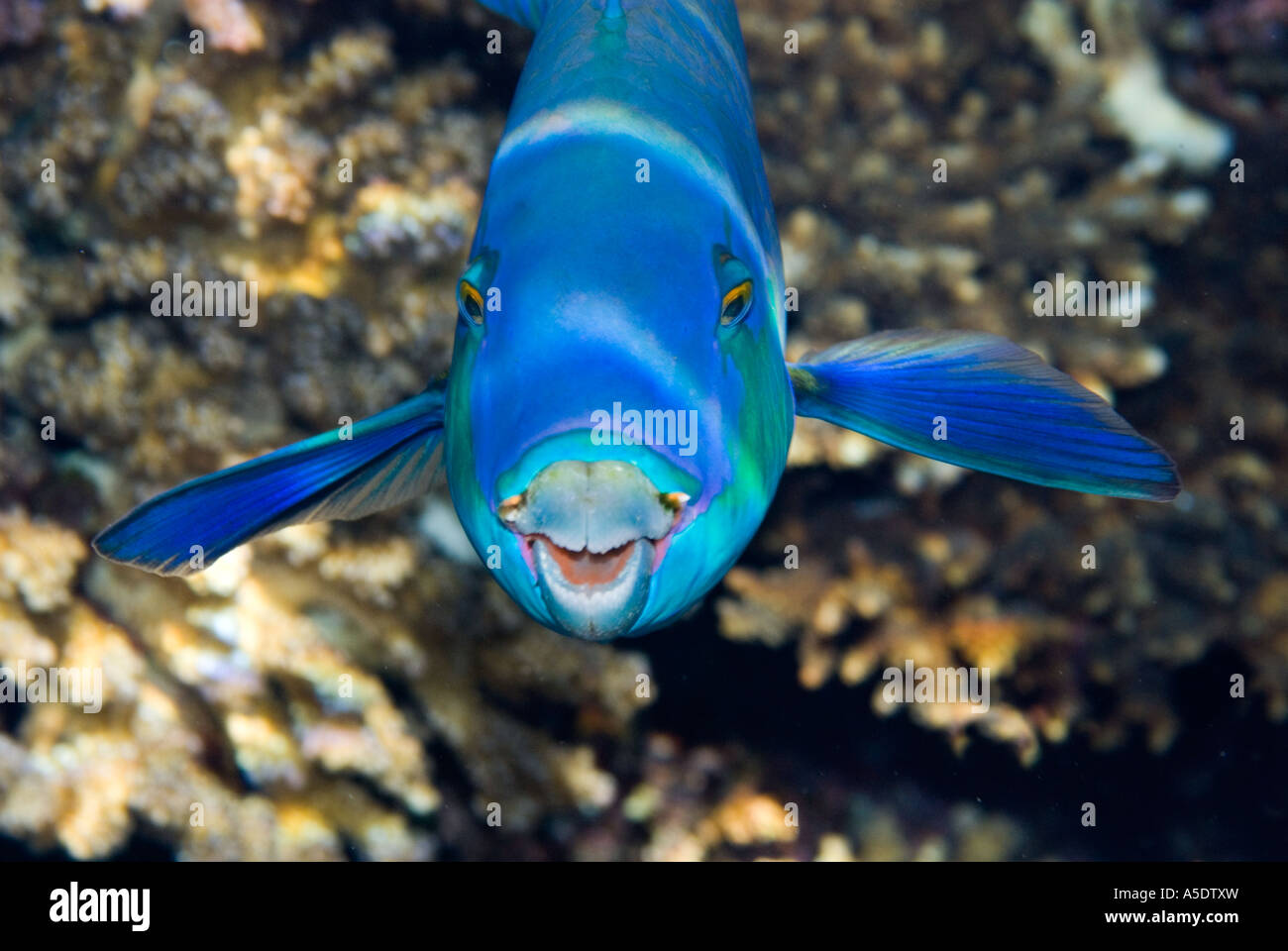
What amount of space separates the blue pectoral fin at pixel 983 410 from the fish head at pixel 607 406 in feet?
1.16

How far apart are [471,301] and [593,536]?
0.59 m

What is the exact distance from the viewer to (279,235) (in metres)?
2.89

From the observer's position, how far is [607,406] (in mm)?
1260

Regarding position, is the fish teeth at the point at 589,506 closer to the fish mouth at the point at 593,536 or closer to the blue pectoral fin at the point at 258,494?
the fish mouth at the point at 593,536

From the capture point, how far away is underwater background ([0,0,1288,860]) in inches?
109

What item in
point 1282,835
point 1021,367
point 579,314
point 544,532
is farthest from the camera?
point 1282,835

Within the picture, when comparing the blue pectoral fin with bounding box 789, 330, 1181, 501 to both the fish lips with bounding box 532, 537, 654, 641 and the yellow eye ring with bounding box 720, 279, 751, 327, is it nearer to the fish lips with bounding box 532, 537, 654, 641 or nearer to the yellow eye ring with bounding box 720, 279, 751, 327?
the yellow eye ring with bounding box 720, 279, 751, 327

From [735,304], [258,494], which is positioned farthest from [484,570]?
[735,304]

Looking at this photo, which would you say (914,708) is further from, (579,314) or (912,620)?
(579,314)

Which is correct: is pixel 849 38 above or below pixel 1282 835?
above

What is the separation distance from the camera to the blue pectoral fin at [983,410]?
1.83 metres
